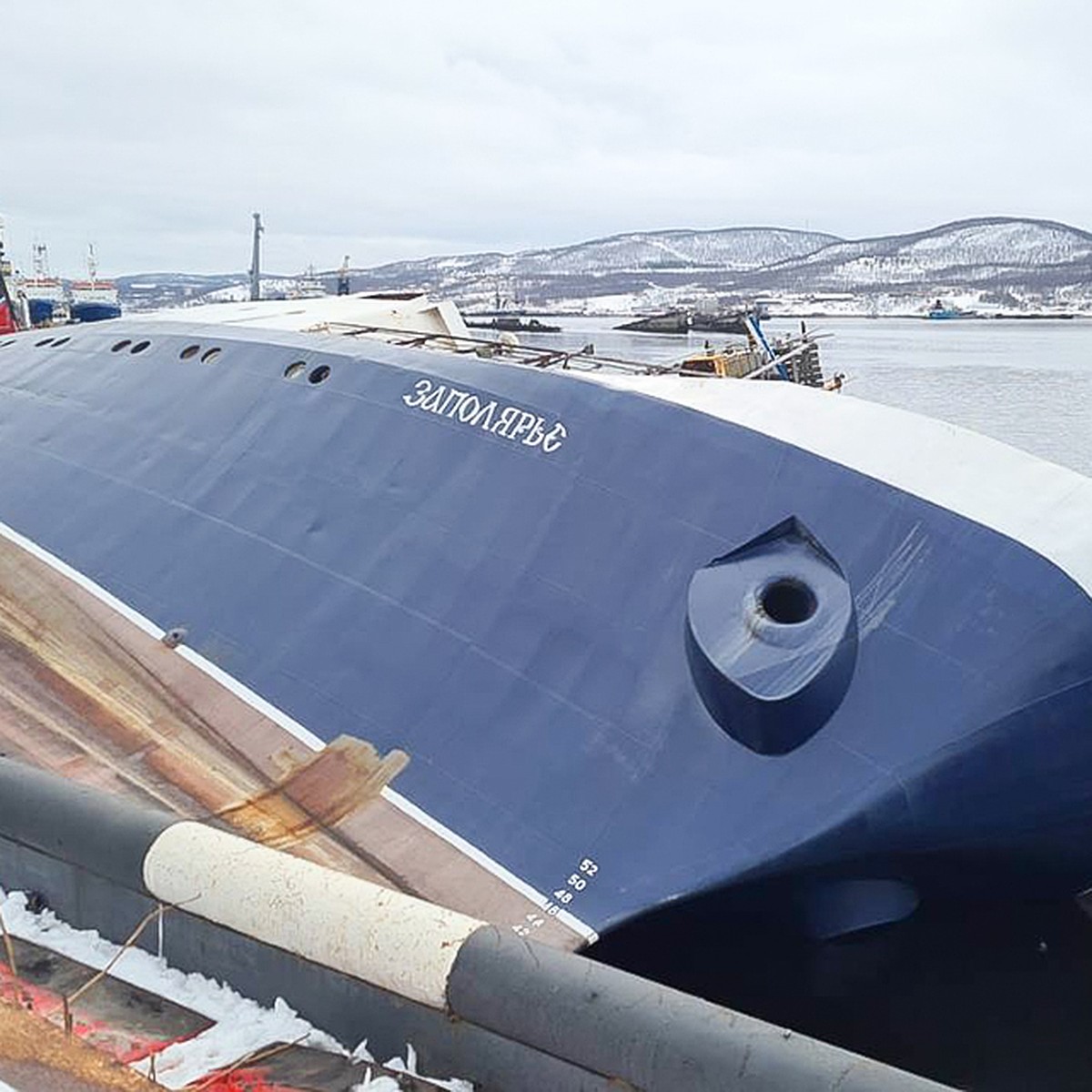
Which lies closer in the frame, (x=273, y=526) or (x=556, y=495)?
(x=556, y=495)

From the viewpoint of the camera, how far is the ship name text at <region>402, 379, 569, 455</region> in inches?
343

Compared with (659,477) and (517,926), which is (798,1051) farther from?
(659,477)

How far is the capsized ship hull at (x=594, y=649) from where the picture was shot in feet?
22.2

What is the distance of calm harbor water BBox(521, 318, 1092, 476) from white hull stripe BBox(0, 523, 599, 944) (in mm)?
25353

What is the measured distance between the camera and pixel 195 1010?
4586 millimetres

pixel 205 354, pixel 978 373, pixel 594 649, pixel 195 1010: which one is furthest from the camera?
pixel 978 373

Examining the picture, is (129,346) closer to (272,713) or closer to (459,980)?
(272,713)

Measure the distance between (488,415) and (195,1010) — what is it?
5327 millimetres

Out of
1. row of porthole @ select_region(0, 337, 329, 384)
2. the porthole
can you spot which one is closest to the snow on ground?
the porthole

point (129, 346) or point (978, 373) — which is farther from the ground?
point (129, 346)

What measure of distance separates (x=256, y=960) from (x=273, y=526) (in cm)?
562

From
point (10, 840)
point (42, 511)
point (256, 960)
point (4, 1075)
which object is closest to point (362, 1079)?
point (256, 960)

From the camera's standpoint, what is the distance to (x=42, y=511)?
11.7m

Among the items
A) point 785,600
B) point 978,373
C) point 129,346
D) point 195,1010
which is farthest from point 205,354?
point 978,373
